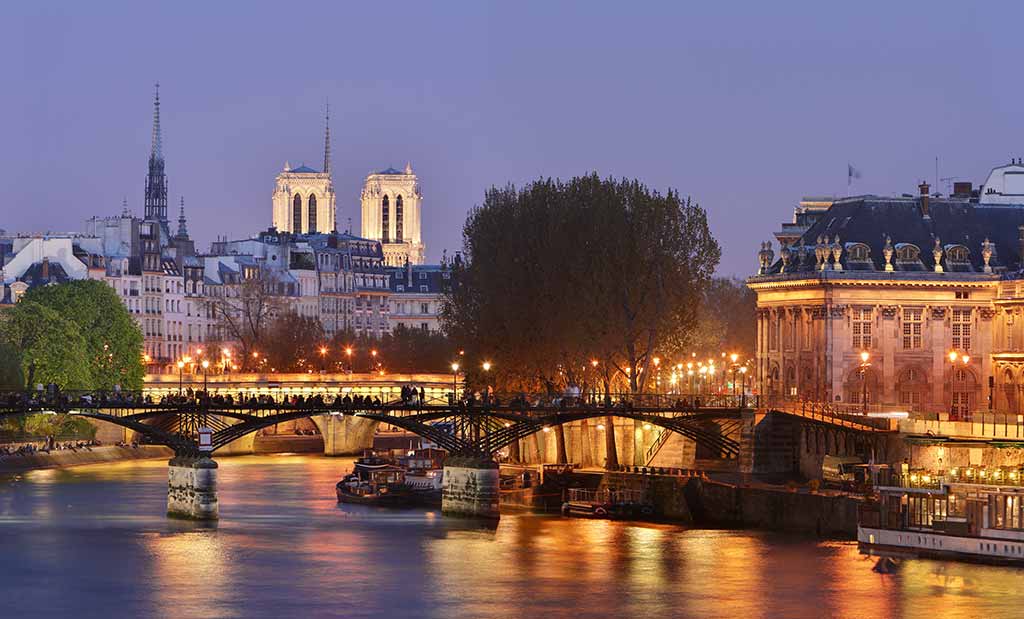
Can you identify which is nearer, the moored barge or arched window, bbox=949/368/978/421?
the moored barge

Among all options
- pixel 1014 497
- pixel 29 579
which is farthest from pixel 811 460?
pixel 29 579

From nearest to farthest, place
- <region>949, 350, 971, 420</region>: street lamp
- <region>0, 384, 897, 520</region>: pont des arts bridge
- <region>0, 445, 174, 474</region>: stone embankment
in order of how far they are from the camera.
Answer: <region>0, 384, 897, 520</region>: pont des arts bridge → <region>949, 350, 971, 420</region>: street lamp → <region>0, 445, 174, 474</region>: stone embankment

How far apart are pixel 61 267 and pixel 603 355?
69661mm

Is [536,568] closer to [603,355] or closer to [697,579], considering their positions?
[697,579]

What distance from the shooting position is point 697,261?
120188 mm

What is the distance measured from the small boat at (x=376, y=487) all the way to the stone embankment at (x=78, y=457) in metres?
19.9

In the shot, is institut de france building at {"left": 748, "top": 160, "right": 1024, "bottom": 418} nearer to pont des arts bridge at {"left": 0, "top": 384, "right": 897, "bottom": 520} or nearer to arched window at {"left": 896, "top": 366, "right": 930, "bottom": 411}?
arched window at {"left": 896, "top": 366, "right": 930, "bottom": 411}

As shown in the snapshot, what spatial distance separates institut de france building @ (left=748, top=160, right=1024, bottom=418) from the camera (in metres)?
127

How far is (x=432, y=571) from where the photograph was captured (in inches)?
3501

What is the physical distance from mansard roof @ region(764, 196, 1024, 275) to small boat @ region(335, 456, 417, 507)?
74.7 ft

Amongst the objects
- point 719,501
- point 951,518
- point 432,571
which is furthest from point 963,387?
point 432,571

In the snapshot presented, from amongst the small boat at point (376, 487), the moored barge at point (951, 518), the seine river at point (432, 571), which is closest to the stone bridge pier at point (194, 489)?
the seine river at point (432, 571)

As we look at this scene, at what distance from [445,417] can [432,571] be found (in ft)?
66.8

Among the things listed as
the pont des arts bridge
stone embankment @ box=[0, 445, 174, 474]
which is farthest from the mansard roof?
stone embankment @ box=[0, 445, 174, 474]
